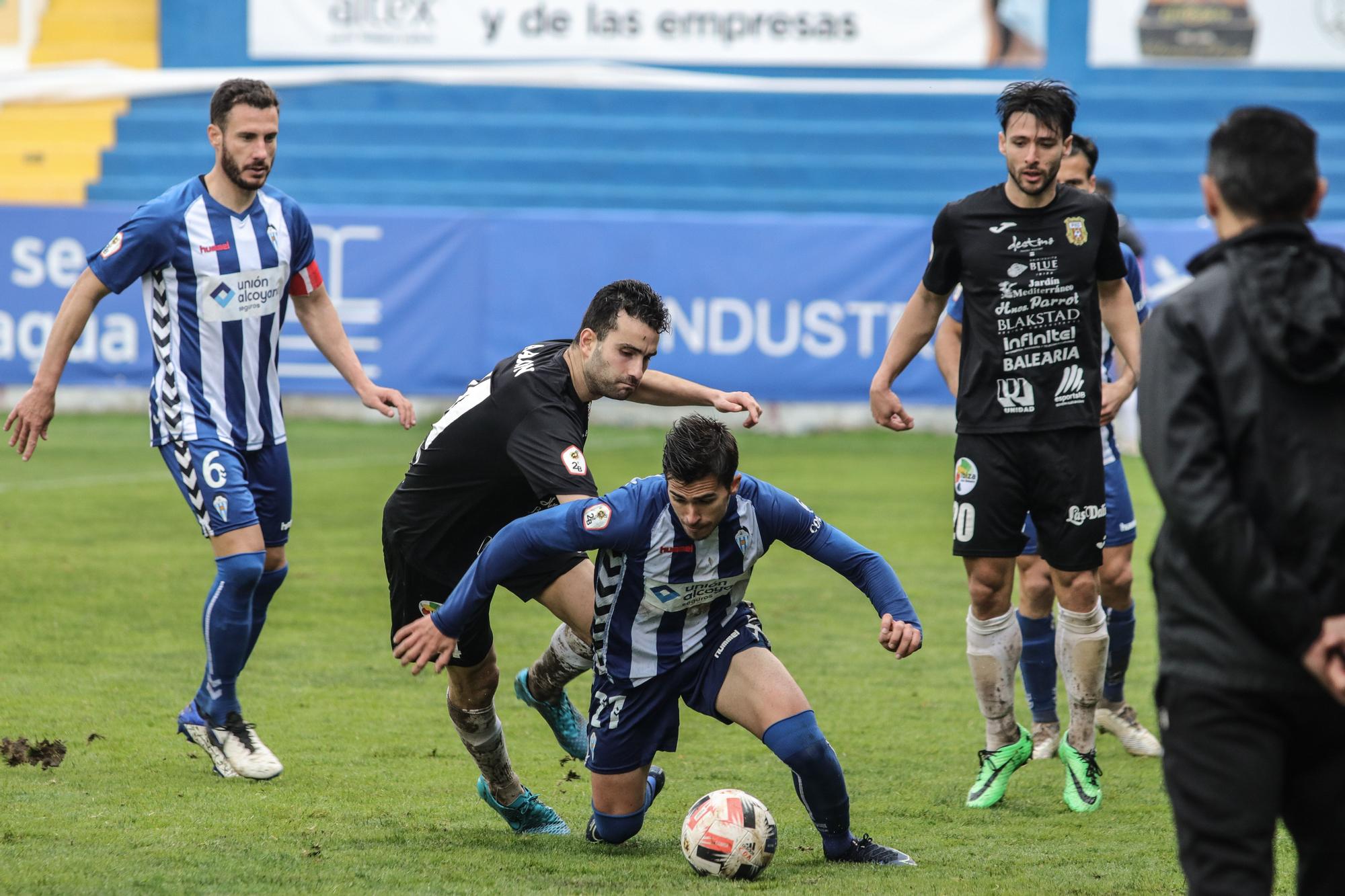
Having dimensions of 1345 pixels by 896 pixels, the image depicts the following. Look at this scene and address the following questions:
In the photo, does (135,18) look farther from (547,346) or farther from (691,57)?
(547,346)

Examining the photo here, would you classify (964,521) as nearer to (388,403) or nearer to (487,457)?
(487,457)

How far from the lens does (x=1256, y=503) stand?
9.43ft

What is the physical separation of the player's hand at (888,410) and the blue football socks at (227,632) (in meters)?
2.18

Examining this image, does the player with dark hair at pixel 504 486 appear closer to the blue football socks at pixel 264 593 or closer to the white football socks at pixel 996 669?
the blue football socks at pixel 264 593

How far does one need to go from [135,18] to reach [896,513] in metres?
15.0

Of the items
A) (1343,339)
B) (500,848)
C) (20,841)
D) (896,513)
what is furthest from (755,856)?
(896,513)

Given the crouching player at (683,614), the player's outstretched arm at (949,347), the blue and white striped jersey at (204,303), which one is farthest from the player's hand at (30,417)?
the player's outstretched arm at (949,347)

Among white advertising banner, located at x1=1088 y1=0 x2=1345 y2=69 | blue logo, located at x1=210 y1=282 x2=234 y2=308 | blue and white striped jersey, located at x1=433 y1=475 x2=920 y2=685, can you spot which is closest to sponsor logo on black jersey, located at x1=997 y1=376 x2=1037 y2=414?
blue and white striped jersey, located at x1=433 y1=475 x2=920 y2=685

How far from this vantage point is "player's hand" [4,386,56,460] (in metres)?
5.54

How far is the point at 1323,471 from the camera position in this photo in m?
2.83

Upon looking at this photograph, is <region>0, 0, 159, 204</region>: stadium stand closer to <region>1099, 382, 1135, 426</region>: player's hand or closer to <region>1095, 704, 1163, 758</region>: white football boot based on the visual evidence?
<region>1095, 704, 1163, 758</region>: white football boot

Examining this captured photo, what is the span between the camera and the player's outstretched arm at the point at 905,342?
Result: 5574 mm

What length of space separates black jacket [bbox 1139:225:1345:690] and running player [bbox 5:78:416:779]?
3.37 metres

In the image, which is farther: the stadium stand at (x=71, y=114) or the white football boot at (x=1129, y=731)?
the stadium stand at (x=71, y=114)
